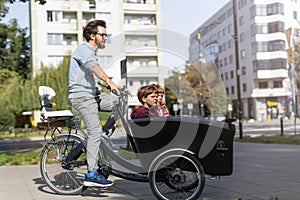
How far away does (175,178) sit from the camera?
472cm

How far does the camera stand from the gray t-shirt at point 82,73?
16.6 feet

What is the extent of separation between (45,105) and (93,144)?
100 cm

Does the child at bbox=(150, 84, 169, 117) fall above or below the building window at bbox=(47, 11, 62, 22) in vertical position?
below

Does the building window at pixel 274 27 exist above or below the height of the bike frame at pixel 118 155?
above

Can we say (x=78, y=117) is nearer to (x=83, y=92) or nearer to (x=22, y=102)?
(x=83, y=92)

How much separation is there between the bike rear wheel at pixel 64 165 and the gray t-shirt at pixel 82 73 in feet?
2.20

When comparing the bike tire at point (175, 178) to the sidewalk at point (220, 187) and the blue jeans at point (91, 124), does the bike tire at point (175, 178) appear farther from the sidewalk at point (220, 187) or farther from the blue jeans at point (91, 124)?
the blue jeans at point (91, 124)

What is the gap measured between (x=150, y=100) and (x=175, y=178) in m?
1.19

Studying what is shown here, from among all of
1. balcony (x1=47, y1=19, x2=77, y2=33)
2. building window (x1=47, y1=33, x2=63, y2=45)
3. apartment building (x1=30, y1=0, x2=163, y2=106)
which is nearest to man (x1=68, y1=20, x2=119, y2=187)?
apartment building (x1=30, y1=0, x2=163, y2=106)

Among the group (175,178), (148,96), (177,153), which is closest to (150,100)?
(148,96)

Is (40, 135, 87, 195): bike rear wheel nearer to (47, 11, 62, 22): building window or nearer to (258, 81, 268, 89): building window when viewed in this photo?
(47, 11, 62, 22): building window

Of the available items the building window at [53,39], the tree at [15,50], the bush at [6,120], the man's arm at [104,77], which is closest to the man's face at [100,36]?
the man's arm at [104,77]

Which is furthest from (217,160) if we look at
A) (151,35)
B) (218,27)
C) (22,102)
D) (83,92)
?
(218,27)

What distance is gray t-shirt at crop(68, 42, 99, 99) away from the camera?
5074 millimetres
